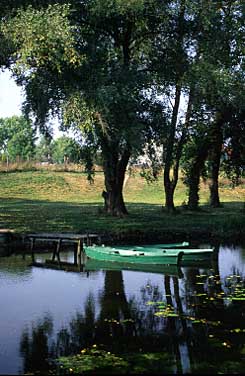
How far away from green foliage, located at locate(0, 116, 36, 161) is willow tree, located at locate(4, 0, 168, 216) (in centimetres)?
8379

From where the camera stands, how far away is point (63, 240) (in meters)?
26.6

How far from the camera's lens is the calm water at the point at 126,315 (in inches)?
479

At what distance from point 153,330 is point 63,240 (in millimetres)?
13260

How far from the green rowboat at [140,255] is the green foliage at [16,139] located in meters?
94.1

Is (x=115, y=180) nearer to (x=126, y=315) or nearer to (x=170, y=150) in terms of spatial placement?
(x=170, y=150)

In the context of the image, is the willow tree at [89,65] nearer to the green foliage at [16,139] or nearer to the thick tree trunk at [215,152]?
the thick tree trunk at [215,152]

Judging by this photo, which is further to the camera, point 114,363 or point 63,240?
point 63,240

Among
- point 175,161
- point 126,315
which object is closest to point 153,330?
point 126,315

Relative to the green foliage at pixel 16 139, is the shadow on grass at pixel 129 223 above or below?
below

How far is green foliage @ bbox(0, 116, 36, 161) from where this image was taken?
445 feet

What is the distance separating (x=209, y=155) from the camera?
4853cm

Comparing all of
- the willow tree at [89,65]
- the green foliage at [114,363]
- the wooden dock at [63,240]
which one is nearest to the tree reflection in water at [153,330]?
the green foliage at [114,363]

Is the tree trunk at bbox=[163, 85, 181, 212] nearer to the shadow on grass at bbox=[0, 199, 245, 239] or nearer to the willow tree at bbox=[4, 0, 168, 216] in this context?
the shadow on grass at bbox=[0, 199, 245, 239]

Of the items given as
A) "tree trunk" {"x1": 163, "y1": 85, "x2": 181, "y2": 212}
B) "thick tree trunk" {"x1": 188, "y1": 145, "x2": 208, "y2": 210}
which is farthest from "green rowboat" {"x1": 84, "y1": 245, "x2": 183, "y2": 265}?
"thick tree trunk" {"x1": 188, "y1": 145, "x2": 208, "y2": 210}
